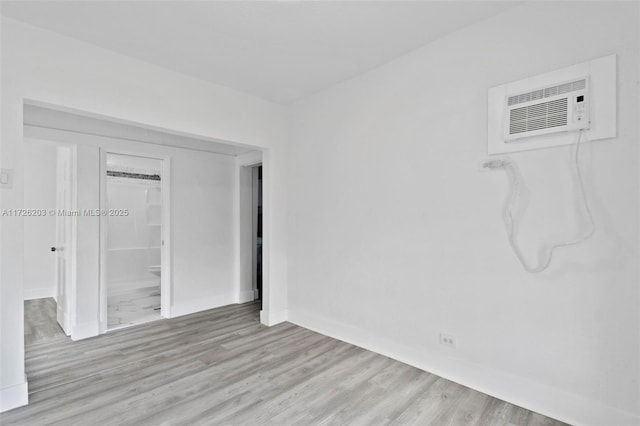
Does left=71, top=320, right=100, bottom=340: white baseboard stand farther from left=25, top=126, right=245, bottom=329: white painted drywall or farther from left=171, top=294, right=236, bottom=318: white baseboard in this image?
left=171, top=294, right=236, bottom=318: white baseboard

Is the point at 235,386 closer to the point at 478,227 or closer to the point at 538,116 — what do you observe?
the point at 478,227

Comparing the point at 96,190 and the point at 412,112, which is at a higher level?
the point at 412,112

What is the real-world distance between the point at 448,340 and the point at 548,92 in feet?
6.36

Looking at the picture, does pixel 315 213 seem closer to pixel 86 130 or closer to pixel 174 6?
pixel 174 6

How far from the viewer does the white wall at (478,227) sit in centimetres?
189

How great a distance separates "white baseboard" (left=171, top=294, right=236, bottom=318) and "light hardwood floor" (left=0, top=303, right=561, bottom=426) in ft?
2.32

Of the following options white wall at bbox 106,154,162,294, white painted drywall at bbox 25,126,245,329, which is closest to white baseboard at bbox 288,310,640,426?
white painted drywall at bbox 25,126,245,329

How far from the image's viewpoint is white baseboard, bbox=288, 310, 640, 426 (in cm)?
192

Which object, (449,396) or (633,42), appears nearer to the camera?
(633,42)

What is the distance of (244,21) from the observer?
7.89ft

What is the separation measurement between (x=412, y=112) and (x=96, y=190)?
352cm

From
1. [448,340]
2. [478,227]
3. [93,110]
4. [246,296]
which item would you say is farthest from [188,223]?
[478,227]

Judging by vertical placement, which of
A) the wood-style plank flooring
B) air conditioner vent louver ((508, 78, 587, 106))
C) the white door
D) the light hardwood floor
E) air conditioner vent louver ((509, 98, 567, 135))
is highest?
air conditioner vent louver ((508, 78, 587, 106))

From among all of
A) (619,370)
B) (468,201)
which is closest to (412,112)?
(468,201)
